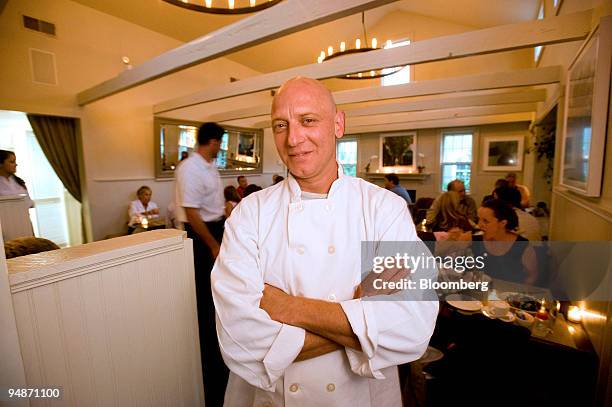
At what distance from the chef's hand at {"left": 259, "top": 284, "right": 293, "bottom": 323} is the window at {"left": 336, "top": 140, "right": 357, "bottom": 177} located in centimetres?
974

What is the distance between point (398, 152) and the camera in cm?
950

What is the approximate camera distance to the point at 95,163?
5.34 meters

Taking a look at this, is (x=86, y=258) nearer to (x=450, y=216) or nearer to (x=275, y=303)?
(x=275, y=303)

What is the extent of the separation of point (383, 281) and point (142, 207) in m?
5.92

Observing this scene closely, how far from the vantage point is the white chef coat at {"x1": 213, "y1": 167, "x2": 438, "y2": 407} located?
86 centimetres

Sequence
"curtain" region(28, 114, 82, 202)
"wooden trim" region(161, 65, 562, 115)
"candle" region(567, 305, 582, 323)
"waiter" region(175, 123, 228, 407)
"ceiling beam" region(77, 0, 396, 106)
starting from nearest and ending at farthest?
"candle" region(567, 305, 582, 323) → "ceiling beam" region(77, 0, 396, 106) → "waiter" region(175, 123, 228, 407) → "wooden trim" region(161, 65, 562, 115) → "curtain" region(28, 114, 82, 202)

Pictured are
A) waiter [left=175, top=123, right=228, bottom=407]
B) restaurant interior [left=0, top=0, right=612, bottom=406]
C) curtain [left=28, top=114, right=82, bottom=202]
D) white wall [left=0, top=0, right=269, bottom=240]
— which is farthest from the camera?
curtain [left=28, top=114, right=82, bottom=202]

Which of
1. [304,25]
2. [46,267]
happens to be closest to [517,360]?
[46,267]

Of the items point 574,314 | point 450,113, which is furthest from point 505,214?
point 450,113

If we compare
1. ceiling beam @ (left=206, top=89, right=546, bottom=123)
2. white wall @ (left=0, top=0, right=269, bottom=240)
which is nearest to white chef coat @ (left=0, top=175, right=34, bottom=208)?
white wall @ (left=0, top=0, right=269, bottom=240)

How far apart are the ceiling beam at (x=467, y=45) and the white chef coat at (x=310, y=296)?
2.50 meters

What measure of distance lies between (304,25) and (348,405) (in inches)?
97.2

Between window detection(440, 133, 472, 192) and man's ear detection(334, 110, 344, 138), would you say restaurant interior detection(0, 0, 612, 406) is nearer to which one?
window detection(440, 133, 472, 192)

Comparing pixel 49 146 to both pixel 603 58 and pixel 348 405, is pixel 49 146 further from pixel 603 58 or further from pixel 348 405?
pixel 603 58
